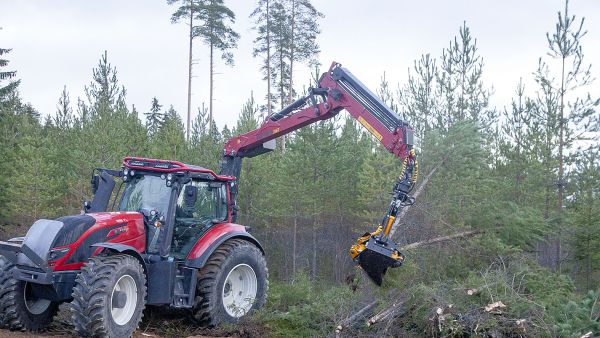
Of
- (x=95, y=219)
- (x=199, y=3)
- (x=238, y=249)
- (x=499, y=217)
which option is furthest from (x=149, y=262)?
(x=199, y=3)

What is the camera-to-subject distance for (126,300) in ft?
24.9

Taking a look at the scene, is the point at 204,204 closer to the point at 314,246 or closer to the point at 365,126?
the point at 365,126

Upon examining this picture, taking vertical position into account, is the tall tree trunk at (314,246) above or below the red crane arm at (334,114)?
below

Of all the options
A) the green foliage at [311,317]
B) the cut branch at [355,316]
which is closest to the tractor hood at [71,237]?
the green foliage at [311,317]

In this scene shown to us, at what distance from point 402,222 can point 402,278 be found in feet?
7.88

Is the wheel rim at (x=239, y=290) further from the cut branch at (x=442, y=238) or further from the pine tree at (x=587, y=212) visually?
the pine tree at (x=587, y=212)

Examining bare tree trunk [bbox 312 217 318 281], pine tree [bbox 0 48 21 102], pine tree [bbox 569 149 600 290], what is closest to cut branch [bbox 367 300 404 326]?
pine tree [bbox 569 149 600 290]

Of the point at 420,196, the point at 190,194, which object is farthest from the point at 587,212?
the point at 190,194

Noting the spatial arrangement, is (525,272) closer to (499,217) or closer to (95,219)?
(499,217)

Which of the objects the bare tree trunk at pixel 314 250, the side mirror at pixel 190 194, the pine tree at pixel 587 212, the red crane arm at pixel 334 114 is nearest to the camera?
the side mirror at pixel 190 194

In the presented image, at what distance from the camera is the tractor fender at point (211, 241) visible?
8664mm

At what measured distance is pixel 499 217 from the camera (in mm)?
12508

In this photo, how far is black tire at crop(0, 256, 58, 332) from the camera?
7660 mm

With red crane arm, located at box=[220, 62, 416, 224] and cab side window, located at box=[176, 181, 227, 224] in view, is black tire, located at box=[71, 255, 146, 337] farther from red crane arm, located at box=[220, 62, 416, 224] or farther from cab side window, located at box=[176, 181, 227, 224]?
red crane arm, located at box=[220, 62, 416, 224]
